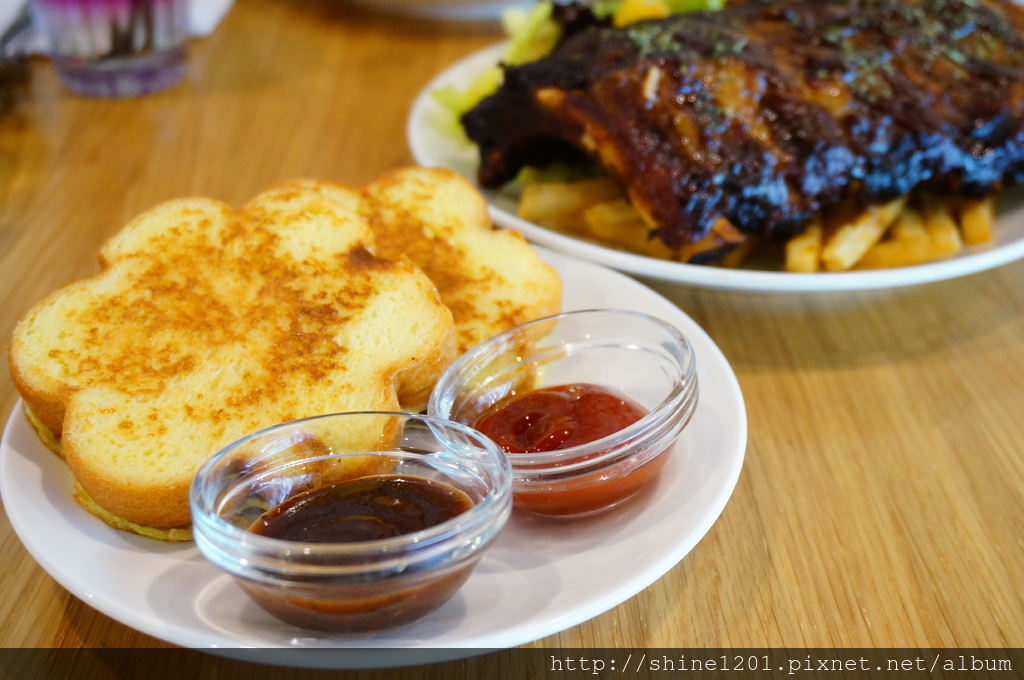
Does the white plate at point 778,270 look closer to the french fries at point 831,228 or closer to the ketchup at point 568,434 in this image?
the french fries at point 831,228

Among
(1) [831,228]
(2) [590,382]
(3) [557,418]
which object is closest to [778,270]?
(1) [831,228]

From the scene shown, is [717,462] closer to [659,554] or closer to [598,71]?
[659,554]

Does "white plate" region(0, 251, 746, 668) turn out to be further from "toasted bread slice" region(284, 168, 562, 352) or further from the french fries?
the french fries

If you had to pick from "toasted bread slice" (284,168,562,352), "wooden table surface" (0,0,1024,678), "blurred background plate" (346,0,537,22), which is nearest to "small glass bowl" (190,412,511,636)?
"wooden table surface" (0,0,1024,678)

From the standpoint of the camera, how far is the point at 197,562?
161 centimetres

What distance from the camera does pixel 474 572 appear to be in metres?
1.63

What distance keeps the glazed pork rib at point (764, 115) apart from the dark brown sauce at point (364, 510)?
134 cm

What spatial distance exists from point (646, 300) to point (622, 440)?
0.72m

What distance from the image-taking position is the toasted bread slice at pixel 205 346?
171 centimetres

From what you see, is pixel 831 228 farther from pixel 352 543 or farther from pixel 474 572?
pixel 352 543

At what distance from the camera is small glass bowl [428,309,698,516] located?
1.69 m

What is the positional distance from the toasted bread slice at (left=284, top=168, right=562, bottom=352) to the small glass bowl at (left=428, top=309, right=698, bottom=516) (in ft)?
0.54

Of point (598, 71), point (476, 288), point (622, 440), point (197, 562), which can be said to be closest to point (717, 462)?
point (622, 440)

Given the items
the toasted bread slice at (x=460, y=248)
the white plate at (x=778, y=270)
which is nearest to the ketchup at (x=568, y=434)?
the toasted bread slice at (x=460, y=248)
